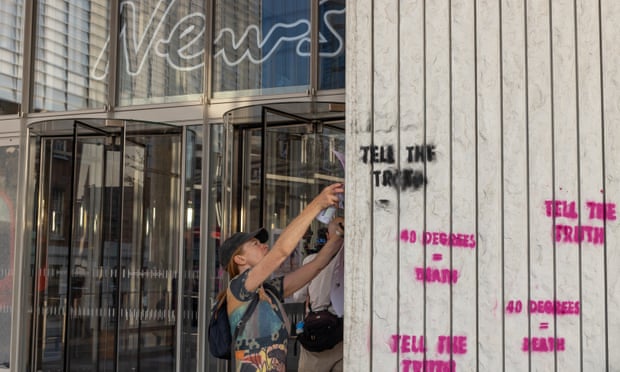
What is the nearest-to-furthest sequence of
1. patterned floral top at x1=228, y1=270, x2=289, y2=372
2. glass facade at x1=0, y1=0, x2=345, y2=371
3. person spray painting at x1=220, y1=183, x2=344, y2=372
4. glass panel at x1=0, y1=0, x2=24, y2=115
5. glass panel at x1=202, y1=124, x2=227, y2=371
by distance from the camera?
person spray painting at x1=220, y1=183, x2=344, y2=372, patterned floral top at x1=228, y1=270, x2=289, y2=372, glass facade at x1=0, y1=0, x2=345, y2=371, glass panel at x1=202, y1=124, x2=227, y2=371, glass panel at x1=0, y1=0, x2=24, y2=115

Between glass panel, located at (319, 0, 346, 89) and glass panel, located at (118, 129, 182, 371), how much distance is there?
1687 mm

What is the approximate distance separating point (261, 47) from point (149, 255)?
220 centimetres

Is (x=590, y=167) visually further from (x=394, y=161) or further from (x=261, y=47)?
(x=261, y=47)

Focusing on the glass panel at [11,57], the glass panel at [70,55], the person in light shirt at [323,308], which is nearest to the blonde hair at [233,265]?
the person in light shirt at [323,308]

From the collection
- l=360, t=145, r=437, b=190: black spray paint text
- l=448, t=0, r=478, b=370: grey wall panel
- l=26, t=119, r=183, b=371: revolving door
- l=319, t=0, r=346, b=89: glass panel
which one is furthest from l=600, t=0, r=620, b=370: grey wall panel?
l=26, t=119, r=183, b=371: revolving door

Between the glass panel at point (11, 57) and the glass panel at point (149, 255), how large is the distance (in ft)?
6.24

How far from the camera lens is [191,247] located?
779 centimetres

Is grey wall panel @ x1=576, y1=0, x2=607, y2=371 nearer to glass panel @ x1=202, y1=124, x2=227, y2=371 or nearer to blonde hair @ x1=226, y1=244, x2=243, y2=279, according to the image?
blonde hair @ x1=226, y1=244, x2=243, y2=279

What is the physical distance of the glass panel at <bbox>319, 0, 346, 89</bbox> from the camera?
23.7 feet

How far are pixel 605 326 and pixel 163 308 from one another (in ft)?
17.9

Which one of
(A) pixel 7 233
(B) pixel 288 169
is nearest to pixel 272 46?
(B) pixel 288 169

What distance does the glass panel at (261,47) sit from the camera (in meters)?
7.43

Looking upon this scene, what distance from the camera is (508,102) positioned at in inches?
119

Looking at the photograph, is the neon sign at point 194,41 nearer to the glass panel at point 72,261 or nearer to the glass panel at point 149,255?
the glass panel at point 149,255
